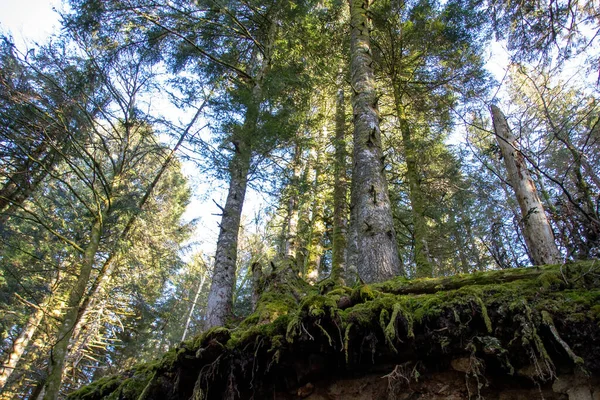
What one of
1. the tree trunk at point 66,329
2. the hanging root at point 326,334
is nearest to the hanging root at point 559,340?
the hanging root at point 326,334

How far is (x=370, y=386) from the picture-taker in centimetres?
233

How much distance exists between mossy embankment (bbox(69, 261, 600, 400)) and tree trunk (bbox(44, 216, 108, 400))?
12.6 ft

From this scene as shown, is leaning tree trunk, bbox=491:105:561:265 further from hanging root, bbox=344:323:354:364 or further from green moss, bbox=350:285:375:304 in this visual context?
→ hanging root, bbox=344:323:354:364

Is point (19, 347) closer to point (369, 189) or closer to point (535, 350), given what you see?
point (369, 189)

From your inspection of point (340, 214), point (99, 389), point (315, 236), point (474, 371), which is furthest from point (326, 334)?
point (315, 236)

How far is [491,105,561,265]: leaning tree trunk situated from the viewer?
4.56m

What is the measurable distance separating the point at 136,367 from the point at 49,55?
8217 mm

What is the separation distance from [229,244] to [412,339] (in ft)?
17.7

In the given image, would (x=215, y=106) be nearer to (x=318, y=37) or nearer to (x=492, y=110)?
(x=318, y=37)

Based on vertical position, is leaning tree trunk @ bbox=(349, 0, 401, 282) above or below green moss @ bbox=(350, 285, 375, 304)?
above

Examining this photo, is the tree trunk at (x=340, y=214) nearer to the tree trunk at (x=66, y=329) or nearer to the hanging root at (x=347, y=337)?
the tree trunk at (x=66, y=329)

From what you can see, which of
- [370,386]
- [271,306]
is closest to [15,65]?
[271,306]

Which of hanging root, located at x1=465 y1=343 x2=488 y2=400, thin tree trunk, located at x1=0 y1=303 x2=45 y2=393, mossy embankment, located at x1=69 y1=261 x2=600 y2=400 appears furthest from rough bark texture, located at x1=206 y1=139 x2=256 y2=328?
thin tree trunk, located at x1=0 y1=303 x2=45 y2=393

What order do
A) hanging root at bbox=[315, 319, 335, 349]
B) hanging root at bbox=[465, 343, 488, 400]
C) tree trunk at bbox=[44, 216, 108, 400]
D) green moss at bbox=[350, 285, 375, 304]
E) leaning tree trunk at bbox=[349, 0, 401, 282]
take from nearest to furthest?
hanging root at bbox=[465, 343, 488, 400] < hanging root at bbox=[315, 319, 335, 349] < green moss at bbox=[350, 285, 375, 304] < leaning tree trunk at bbox=[349, 0, 401, 282] < tree trunk at bbox=[44, 216, 108, 400]
